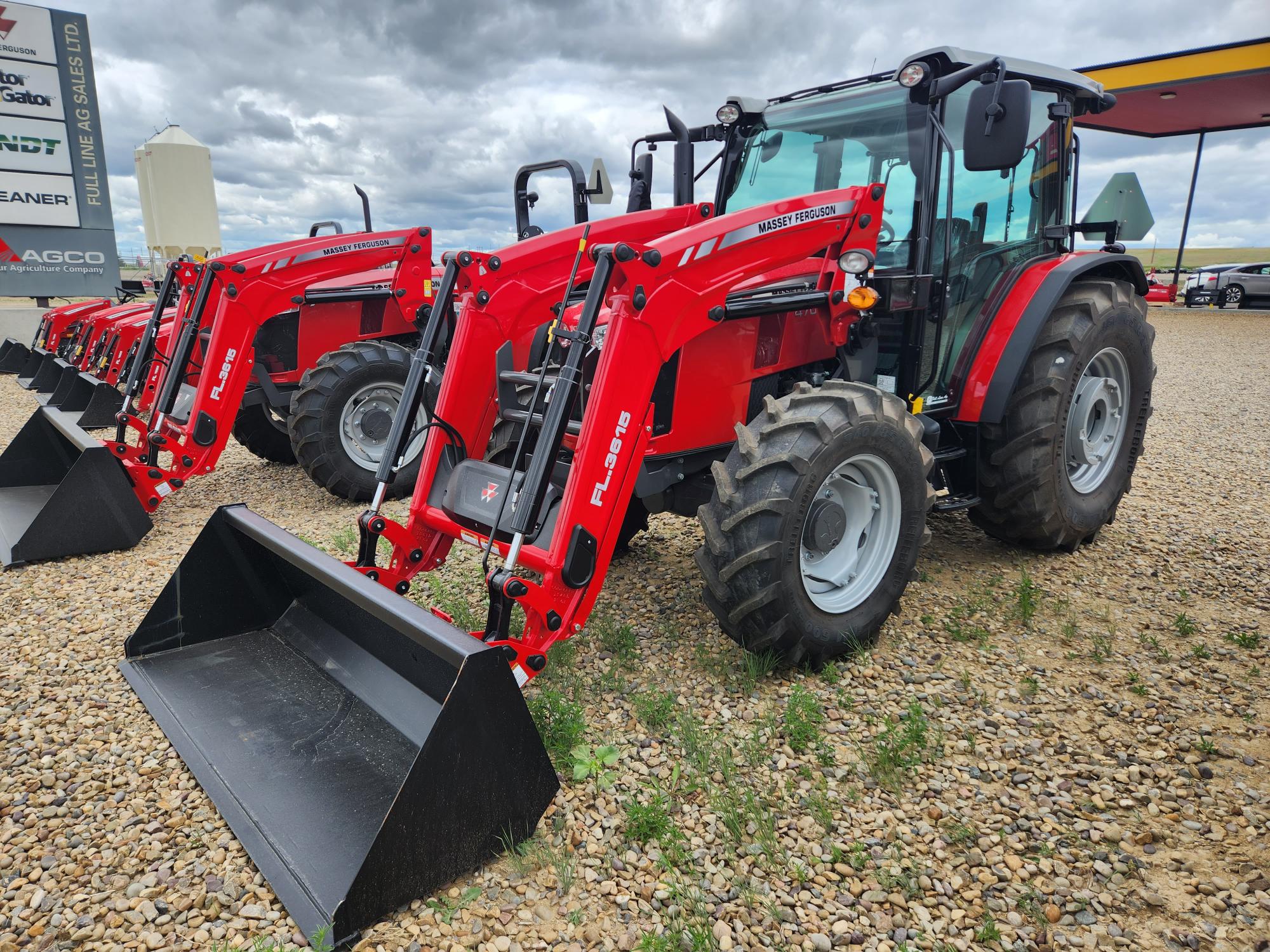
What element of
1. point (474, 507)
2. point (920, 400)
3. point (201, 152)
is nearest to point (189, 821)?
point (474, 507)

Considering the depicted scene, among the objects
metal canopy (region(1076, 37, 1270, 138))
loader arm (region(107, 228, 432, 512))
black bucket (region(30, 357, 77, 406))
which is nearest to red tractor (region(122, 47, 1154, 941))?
loader arm (region(107, 228, 432, 512))

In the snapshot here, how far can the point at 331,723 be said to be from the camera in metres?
2.94

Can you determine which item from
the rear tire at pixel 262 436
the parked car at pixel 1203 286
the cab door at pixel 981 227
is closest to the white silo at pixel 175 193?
the rear tire at pixel 262 436

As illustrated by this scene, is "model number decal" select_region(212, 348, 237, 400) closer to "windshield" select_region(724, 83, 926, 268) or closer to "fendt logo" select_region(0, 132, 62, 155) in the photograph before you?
"windshield" select_region(724, 83, 926, 268)

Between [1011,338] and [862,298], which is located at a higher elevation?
[862,298]

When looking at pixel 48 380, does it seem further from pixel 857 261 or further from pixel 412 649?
pixel 857 261

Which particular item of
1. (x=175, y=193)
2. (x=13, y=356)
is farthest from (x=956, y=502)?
(x=175, y=193)

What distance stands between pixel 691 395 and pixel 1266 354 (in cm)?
1583

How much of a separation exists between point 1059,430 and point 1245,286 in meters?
23.6

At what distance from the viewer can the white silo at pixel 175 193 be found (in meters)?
25.4

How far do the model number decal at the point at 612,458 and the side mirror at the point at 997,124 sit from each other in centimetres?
197

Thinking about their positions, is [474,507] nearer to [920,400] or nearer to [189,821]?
[189,821]

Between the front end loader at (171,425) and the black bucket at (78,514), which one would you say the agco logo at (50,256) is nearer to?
the front end loader at (171,425)

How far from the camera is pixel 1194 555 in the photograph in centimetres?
491
